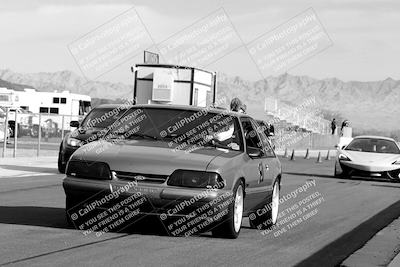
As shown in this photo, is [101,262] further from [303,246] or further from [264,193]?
[264,193]

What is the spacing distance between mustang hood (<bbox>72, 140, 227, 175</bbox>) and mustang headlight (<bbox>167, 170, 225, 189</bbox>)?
0.05m

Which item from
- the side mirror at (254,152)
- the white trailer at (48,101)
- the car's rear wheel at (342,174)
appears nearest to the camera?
the side mirror at (254,152)

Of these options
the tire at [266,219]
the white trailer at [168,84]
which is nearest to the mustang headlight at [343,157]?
the white trailer at [168,84]

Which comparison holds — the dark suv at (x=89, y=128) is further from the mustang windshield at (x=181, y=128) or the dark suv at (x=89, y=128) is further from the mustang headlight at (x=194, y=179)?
the mustang headlight at (x=194, y=179)

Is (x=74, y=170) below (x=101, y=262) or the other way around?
the other way around

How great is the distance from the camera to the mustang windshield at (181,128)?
10312 millimetres

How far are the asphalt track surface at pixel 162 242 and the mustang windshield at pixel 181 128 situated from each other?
1087 millimetres

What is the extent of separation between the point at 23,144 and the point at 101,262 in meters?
33.6

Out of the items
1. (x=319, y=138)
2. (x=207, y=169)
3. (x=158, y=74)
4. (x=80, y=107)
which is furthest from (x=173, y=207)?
(x=319, y=138)

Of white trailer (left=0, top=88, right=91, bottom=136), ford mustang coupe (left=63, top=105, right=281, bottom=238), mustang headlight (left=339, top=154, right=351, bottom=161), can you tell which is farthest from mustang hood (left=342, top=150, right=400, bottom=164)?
white trailer (left=0, top=88, right=91, bottom=136)

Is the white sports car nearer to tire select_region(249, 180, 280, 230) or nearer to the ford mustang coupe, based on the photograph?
tire select_region(249, 180, 280, 230)

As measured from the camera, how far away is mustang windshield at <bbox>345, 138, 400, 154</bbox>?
87.4 feet

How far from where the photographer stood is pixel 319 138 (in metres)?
66.4

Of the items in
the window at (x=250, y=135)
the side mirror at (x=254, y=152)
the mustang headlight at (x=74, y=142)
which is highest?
the window at (x=250, y=135)
